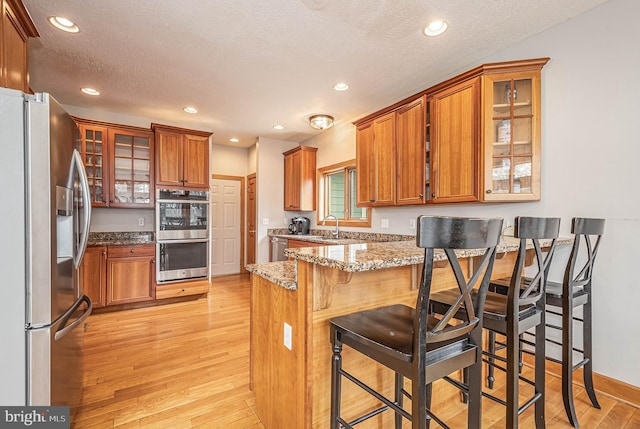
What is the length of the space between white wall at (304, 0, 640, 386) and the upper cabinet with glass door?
3.4 inches

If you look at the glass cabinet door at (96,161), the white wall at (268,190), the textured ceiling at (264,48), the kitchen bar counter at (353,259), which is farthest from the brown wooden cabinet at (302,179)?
the kitchen bar counter at (353,259)

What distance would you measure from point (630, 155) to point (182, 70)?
148 inches

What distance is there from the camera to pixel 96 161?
3812 mm

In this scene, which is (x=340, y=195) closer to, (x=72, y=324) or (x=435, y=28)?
(x=435, y=28)

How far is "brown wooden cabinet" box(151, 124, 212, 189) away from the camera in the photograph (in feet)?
13.2

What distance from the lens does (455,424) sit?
5.57 ft

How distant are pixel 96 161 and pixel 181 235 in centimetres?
142

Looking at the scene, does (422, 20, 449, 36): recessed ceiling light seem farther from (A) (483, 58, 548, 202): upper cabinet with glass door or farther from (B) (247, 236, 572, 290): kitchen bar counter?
(B) (247, 236, 572, 290): kitchen bar counter

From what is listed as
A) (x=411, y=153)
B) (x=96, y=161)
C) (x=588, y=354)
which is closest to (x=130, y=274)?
(x=96, y=161)

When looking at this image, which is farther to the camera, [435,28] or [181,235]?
[181,235]

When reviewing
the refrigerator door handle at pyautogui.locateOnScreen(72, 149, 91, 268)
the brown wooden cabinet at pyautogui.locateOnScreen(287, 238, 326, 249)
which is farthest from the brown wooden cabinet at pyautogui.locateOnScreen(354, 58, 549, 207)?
the refrigerator door handle at pyautogui.locateOnScreen(72, 149, 91, 268)

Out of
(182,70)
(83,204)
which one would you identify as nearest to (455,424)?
(83,204)

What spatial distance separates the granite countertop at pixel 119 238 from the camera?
12.0 feet

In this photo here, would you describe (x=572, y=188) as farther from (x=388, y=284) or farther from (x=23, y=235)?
(x=23, y=235)
